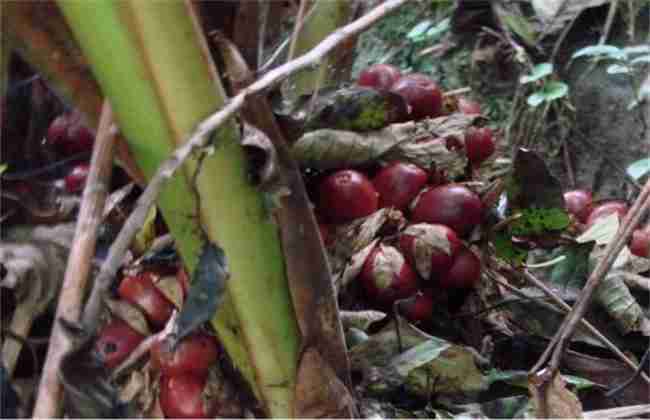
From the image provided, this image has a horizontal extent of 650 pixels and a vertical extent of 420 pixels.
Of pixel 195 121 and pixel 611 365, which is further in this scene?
pixel 611 365

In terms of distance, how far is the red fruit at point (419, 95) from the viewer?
831 mm

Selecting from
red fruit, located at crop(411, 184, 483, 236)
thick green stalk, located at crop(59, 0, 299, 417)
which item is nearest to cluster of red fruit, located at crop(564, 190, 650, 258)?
red fruit, located at crop(411, 184, 483, 236)

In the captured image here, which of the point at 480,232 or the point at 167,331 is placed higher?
the point at 167,331

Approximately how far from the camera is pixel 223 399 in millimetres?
579

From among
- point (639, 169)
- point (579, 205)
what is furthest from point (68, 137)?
point (639, 169)

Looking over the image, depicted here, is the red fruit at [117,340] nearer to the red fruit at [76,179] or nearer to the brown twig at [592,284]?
the red fruit at [76,179]

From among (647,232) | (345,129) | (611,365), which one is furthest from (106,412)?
(647,232)

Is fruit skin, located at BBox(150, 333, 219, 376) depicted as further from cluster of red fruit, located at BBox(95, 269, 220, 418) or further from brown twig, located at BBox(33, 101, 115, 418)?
brown twig, located at BBox(33, 101, 115, 418)

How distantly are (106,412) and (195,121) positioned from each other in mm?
175

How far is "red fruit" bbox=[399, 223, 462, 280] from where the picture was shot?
709mm

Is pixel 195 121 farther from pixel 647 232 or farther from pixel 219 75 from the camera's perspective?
pixel 647 232

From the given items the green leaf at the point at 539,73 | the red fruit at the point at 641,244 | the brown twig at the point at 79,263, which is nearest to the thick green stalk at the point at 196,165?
the brown twig at the point at 79,263

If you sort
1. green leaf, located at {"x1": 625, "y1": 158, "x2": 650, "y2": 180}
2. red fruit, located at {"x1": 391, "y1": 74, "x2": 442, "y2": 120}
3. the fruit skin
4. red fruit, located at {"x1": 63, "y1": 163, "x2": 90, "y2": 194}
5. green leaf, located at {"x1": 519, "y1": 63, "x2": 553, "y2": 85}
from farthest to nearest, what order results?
green leaf, located at {"x1": 519, "y1": 63, "x2": 553, "y2": 85} < green leaf, located at {"x1": 625, "y1": 158, "x2": 650, "y2": 180} < red fruit, located at {"x1": 391, "y1": 74, "x2": 442, "y2": 120} < red fruit, located at {"x1": 63, "y1": 163, "x2": 90, "y2": 194} < the fruit skin

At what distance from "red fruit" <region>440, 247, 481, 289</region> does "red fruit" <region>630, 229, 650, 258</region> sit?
228mm
